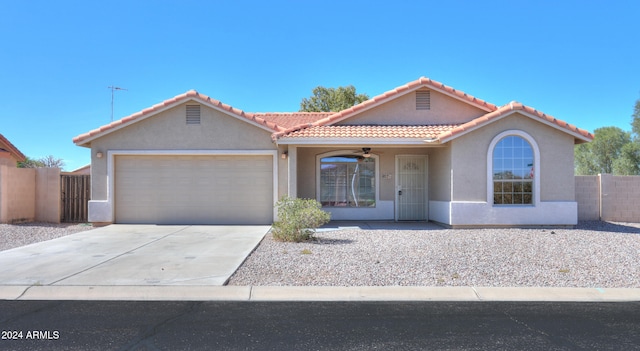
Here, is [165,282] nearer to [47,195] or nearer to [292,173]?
[292,173]

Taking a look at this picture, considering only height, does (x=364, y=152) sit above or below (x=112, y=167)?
above

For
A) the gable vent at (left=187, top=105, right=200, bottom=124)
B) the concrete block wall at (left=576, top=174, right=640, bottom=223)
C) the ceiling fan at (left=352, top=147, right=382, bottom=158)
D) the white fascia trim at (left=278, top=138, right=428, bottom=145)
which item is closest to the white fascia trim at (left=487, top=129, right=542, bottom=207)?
the white fascia trim at (left=278, top=138, right=428, bottom=145)

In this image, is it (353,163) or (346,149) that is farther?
(353,163)

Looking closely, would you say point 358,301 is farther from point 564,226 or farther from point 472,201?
point 564,226

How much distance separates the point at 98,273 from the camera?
6723 mm

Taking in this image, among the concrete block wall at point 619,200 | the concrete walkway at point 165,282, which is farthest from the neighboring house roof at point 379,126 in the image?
the concrete walkway at point 165,282

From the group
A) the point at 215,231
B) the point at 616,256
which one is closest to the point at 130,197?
the point at 215,231

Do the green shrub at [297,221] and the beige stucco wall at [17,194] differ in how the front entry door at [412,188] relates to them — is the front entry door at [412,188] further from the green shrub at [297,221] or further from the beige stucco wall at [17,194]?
the beige stucco wall at [17,194]

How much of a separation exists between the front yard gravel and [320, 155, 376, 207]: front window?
122 inches

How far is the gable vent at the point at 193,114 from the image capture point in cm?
1260

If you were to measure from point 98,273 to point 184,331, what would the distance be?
10.5 feet

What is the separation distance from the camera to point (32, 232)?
1144cm

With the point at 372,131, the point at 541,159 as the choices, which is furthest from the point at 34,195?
the point at 541,159

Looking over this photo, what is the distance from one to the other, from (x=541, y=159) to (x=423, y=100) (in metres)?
4.18
